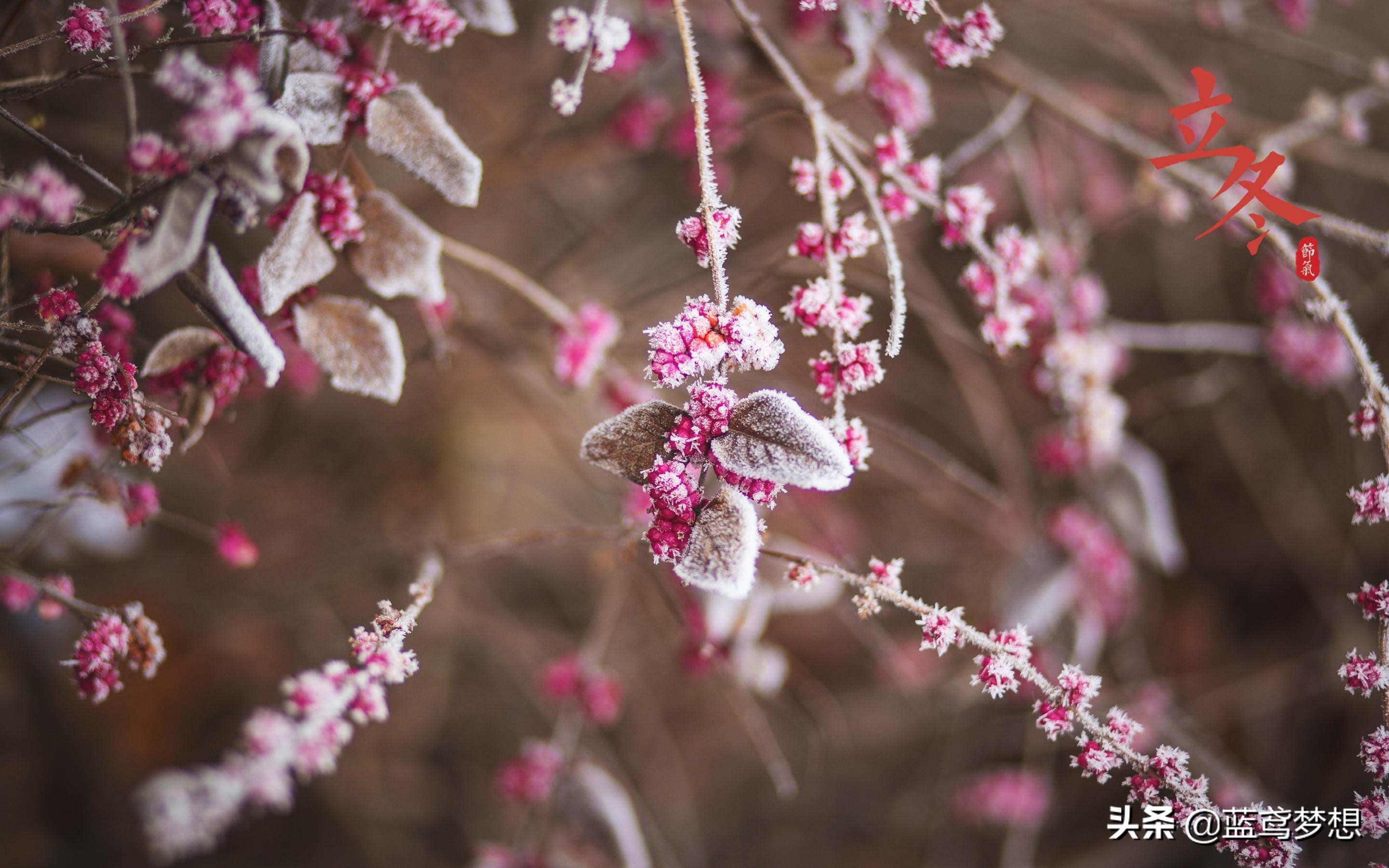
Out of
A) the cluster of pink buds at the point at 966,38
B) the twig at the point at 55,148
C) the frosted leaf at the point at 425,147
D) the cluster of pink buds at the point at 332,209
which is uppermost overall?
the cluster of pink buds at the point at 966,38

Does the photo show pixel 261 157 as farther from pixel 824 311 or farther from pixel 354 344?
pixel 824 311

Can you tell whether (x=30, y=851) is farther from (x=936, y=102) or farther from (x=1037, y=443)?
(x=936, y=102)

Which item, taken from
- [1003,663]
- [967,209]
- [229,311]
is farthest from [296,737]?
[967,209]

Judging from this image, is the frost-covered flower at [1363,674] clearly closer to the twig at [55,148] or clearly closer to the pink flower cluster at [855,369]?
the pink flower cluster at [855,369]

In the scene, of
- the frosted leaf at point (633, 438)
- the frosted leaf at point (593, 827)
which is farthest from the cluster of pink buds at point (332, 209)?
the frosted leaf at point (593, 827)

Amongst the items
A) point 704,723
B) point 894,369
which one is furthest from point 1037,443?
point 704,723

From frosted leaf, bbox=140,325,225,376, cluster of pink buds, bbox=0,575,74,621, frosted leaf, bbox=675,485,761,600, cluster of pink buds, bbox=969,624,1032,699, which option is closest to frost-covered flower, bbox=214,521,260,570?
cluster of pink buds, bbox=0,575,74,621
